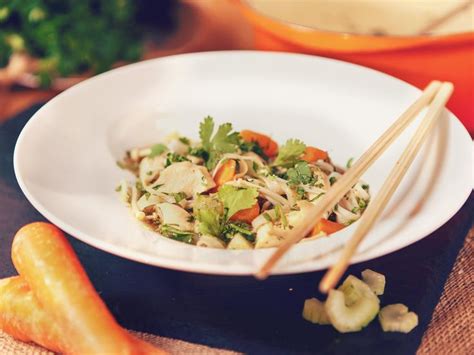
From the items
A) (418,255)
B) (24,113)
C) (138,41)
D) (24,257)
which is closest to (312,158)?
(418,255)

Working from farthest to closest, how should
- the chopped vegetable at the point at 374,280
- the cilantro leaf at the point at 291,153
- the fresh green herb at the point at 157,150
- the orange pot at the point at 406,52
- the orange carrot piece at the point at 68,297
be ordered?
the orange pot at the point at 406,52 → the fresh green herb at the point at 157,150 → the cilantro leaf at the point at 291,153 → the chopped vegetable at the point at 374,280 → the orange carrot piece at the point at 68,297

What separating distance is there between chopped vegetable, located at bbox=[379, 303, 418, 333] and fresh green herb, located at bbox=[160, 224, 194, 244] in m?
0.39

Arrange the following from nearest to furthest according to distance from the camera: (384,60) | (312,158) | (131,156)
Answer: (312,158) < (131,156) < (384,60)

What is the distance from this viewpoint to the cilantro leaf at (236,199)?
4.40ft

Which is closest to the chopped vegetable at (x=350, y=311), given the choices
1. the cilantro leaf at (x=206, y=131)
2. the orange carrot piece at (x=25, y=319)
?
the orange carrot piece at (x=25, y=319)

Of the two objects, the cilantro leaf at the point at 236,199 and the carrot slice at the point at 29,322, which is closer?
the carrot slice at the point at 29,322

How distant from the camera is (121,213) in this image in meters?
1.42

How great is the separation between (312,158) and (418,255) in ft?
1.12

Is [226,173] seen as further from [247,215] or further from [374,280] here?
[374,280]

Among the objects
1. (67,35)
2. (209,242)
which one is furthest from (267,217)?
(67,35)

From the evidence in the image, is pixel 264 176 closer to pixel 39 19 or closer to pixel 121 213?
pixel 121 213

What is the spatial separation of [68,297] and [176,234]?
26 centimetres

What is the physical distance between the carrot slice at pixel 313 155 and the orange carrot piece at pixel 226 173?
187 millimetres

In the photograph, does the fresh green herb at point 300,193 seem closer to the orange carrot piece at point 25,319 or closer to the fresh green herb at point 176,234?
the fresh green herb at point 176,234
